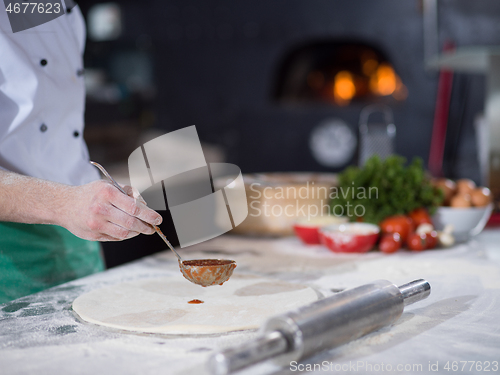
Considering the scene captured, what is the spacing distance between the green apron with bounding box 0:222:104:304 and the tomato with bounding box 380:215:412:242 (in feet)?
2.67

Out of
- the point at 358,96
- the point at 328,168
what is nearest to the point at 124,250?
the point at 328,168

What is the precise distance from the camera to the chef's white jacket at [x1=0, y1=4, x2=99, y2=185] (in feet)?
3.57

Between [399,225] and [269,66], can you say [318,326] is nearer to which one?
[399,225]

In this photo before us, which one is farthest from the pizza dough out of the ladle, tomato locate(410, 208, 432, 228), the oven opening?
the oven opening

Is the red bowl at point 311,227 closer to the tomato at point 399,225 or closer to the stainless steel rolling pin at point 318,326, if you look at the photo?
the tomato at point 399,225

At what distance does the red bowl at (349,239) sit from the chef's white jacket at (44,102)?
0.66m

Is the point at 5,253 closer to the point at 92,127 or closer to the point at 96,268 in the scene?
the point at 96,268

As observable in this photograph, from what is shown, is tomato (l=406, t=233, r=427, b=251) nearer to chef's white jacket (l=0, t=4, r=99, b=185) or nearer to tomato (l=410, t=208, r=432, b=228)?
tomato (l=410, t=208, r=432, b=228)

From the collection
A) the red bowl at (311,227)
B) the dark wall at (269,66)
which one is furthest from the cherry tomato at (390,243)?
the dark wall at (269,66)

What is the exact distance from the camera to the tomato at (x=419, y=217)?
1.45 m

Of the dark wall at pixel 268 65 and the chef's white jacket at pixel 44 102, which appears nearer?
the chef's white jacket at pixel 44 102

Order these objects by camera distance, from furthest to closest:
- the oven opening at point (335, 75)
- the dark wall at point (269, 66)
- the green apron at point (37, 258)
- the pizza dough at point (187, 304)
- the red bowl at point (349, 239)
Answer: the oven opening at point (335, 75) < the dark wall at point (269, 66) < the red bowl at point (349, 239) < the green apron at point (37, 258) < the pizza dough at point (187, 304)

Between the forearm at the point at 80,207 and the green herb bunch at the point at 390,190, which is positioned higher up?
the forearm at the point at 80,207

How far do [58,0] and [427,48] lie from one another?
3.07m
